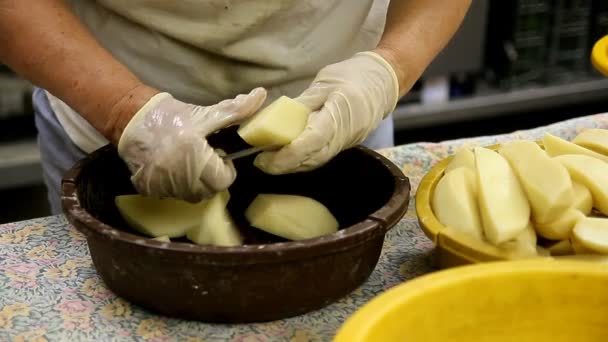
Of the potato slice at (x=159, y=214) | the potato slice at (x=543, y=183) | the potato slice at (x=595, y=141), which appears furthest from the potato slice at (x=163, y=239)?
the potato slice at (x=595, y=141)

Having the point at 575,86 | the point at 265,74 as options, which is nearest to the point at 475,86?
the point at 575,86

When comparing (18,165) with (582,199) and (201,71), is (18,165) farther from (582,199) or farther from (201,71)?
(582,199)

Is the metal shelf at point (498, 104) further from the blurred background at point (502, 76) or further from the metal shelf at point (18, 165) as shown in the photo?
Answer: the metal shelf at point (18, 165)

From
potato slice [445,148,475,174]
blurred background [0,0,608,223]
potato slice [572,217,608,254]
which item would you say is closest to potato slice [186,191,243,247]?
potato slice [445,148,475,174]

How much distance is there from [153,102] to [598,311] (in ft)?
1.66

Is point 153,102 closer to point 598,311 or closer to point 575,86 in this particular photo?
point 598,311

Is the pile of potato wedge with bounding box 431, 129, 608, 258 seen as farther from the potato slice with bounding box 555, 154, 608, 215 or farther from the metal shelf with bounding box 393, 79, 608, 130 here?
the metal shelf with bounding box 393, 79, 608, 130

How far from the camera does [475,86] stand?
104 inches

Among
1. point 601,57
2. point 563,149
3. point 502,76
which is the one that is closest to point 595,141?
point 563,149

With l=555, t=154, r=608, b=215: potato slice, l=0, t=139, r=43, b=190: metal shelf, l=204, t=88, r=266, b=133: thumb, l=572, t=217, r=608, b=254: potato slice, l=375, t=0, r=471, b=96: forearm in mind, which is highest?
l=204, t=88, r=266, b=133: thumb

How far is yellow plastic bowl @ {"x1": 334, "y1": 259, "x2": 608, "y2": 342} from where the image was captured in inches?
24.5

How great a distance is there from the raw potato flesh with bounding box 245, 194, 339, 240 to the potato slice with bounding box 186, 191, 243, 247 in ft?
0.12

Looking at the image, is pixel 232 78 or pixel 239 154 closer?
pixel 239 154

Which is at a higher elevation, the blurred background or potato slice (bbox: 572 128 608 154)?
potato slice (bbox: 572 128 608 154)
